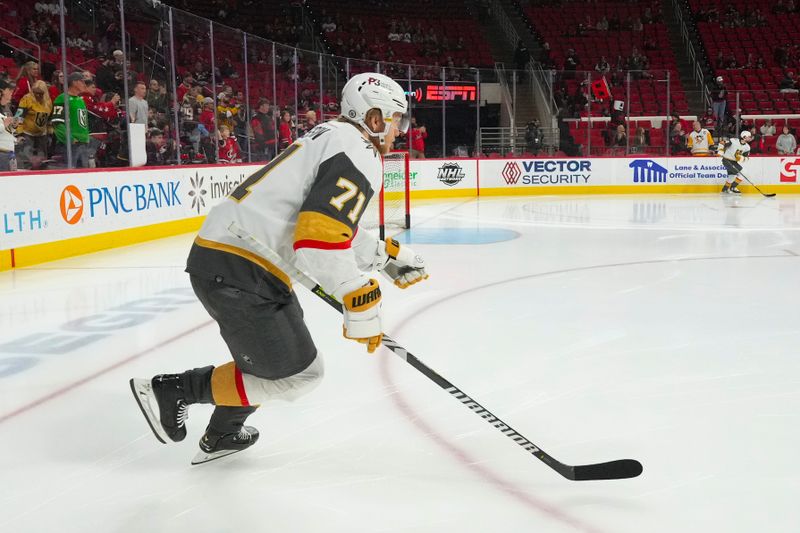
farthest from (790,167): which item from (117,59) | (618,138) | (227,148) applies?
(117,59)

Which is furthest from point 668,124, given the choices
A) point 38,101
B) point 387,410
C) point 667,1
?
point 387,410

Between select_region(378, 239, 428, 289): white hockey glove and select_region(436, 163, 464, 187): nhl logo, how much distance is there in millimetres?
13271

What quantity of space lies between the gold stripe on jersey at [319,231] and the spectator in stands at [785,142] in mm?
16409

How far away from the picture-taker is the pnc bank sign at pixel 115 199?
24.4 ft

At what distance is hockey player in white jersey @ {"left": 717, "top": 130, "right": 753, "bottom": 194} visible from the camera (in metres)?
14.9

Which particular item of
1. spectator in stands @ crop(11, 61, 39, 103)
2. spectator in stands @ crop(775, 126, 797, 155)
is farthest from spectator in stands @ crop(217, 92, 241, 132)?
spectator in stands @ crop(775, 126, 797, 155)

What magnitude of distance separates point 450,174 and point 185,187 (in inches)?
289

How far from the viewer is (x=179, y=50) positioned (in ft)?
31.5

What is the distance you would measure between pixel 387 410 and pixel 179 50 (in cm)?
773

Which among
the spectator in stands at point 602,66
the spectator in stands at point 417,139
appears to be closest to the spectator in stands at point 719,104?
the spectator in stands at point 602,66

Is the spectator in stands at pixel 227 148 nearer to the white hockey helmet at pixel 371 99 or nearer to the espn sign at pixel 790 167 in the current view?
the white hockey helmet at pixel 371 99

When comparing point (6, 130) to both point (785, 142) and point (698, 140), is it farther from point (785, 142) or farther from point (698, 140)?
point (785, 142)

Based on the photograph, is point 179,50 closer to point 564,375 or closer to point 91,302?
point 91,302

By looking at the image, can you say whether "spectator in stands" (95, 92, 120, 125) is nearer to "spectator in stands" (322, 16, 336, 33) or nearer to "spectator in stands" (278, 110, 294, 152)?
"spectator in stands" (278, 110, 294, 152)
